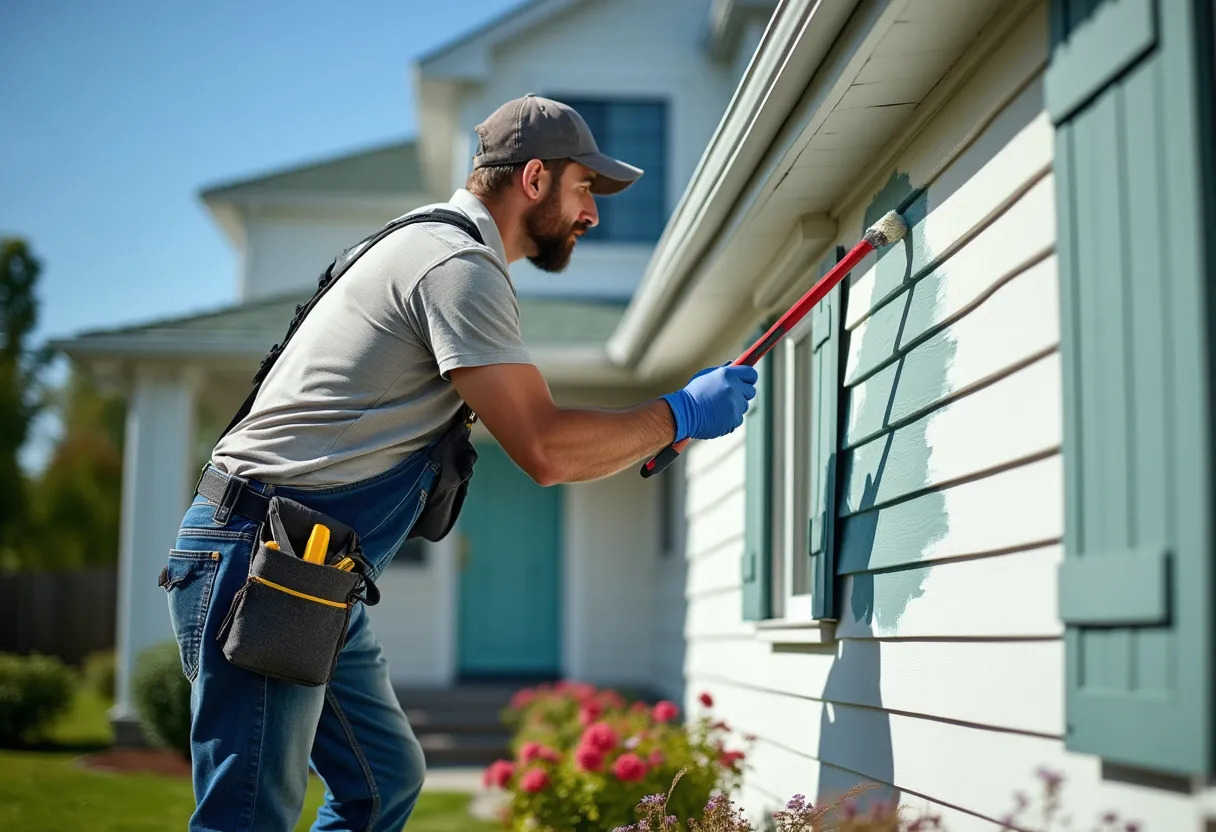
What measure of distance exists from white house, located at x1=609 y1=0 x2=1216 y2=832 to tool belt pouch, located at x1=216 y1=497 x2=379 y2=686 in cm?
134

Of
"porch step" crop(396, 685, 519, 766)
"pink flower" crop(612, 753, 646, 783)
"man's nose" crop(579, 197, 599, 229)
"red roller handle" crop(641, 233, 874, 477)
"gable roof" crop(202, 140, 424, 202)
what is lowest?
"porch step" crop(396, 685, 519, 766)

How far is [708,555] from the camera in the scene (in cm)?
670

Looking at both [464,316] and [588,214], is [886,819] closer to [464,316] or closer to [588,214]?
[464,316]

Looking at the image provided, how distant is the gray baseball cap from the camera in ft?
9.58

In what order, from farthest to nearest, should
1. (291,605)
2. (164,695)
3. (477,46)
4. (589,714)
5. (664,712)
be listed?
(477,46) → (164,695) → (589,714) → (664,712) → (291,605)

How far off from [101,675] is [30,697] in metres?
4.47

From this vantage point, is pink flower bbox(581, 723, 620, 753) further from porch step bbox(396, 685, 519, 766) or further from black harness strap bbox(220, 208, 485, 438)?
porch step bbox(396, 685, 519, 766)

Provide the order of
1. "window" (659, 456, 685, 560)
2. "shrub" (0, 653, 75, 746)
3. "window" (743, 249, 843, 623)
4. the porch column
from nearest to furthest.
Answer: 1. "window" (743, 249, 843, 623)
2. "window" (659, 456, 685, 560)
3. the porch column
4. "shrub" (0, 653, 75, 746)

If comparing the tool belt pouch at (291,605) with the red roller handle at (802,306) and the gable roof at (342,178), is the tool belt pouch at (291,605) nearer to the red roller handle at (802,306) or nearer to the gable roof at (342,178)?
the red roller handle at (802,306)

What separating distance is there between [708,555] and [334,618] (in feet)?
14.2

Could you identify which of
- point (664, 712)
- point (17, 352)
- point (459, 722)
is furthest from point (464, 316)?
point (17, 352)

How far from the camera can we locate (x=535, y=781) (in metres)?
4.64

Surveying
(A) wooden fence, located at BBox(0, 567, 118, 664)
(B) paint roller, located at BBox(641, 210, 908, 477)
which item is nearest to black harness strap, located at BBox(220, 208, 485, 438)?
(B) paint roller, located at BBox(641, 210, 908, 477)

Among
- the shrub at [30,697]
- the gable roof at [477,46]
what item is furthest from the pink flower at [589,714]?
the gable roof at [477,46]
